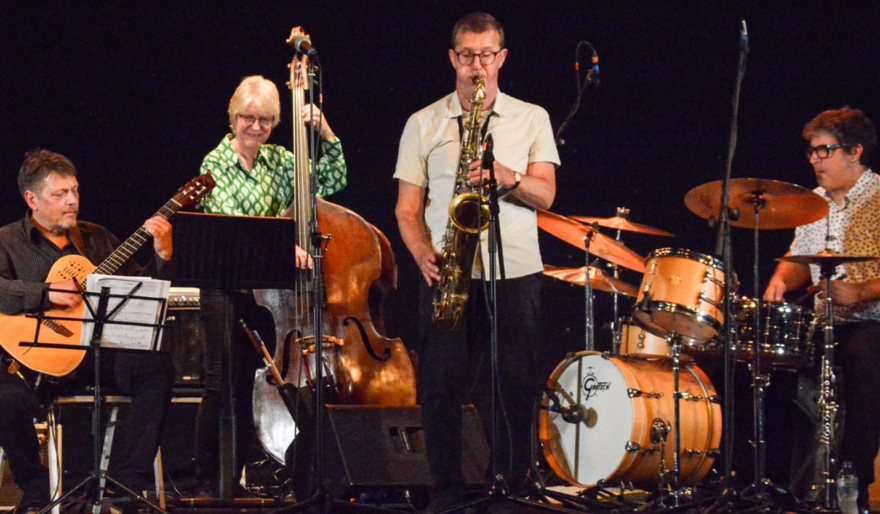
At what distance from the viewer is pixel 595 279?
16.2 ft

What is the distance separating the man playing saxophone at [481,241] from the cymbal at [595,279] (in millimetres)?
1366

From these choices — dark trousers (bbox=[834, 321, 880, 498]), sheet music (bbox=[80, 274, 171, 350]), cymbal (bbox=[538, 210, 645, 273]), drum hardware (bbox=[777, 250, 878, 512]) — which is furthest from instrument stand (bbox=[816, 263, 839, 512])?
sheet music (bbox=[80, 274, 171, 350])

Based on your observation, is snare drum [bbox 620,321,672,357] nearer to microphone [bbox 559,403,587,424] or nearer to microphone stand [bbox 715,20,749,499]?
microphone [bbox 559,403,587,424]

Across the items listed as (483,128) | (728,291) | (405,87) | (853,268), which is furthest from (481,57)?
(405,87)

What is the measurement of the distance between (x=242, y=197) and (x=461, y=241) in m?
1.18

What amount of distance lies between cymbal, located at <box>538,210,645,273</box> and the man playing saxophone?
3.40 ft

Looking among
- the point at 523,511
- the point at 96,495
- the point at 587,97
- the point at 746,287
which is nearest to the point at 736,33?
the point at 587,97

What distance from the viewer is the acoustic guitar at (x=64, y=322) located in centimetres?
377

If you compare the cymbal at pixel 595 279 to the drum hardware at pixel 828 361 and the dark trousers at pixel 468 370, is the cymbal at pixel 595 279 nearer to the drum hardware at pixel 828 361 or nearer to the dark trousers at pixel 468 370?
the drum hardware at pixel 828 361

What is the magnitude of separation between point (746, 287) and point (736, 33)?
1513 millimetres

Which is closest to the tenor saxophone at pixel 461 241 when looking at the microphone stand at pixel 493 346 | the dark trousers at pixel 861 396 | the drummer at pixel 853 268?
the microphone stand at pixel 493 346

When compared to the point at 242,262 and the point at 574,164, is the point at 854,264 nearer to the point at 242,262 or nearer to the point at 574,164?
the point at 574,164

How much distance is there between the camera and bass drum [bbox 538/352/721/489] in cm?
440

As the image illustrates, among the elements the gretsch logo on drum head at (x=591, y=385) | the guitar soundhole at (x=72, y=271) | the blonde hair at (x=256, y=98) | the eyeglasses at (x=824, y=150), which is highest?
the blonde hair at (x=256, y=98)
